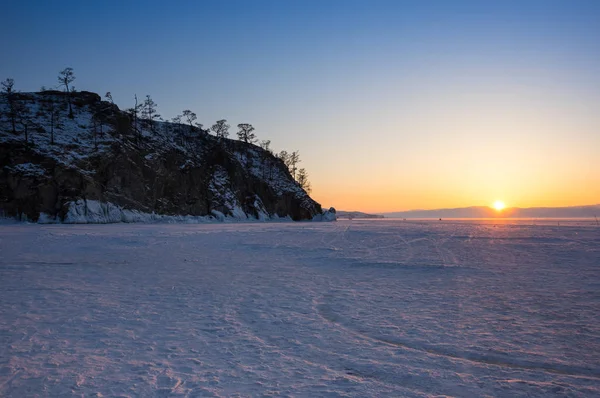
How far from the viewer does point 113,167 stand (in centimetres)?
5794

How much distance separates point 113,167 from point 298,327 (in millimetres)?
57154

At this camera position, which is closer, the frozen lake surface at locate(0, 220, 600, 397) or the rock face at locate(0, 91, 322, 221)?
the frozen lake surface at locate(0, 220, 600, 397)

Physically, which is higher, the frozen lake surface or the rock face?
the rock face

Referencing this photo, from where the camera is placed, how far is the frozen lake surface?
19.1 feet

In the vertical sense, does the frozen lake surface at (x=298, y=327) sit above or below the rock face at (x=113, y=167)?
below

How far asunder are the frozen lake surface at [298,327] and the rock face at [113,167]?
36020mm

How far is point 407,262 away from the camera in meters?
19.0

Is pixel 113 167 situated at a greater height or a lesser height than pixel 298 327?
greater

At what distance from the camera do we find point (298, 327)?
8742 mm

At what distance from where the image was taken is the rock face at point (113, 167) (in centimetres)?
4919

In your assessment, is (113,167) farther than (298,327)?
Yes

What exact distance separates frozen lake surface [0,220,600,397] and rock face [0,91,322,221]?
36020 mm

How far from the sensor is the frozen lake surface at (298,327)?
5.82 m

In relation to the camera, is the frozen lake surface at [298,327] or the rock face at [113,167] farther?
the rock face at [113,167]
